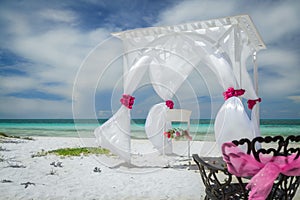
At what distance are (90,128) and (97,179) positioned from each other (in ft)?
3.41

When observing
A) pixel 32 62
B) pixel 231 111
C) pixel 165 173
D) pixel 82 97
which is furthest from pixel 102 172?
pixel 32 62

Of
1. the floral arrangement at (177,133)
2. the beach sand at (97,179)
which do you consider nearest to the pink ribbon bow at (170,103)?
the floral arrangement at (177,133)

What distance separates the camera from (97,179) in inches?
178

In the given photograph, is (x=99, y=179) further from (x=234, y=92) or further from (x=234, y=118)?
(x=234, y=92)

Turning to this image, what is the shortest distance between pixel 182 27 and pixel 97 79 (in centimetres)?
181

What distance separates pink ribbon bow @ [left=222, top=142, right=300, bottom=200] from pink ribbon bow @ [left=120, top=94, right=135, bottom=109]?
3.86 m

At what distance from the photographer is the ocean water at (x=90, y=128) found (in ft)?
18.4

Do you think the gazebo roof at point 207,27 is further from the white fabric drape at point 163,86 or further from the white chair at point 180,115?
the white chair at point 180,115

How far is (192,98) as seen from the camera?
555cm

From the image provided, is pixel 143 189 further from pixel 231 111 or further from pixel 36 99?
pixel 36 99

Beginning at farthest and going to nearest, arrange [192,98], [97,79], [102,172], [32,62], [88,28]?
[32,62] → [88,28] → [192,98] → [102,172] → [97,79]

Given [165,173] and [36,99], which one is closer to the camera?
[165,173]

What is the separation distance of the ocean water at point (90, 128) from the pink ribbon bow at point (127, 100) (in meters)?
0.56

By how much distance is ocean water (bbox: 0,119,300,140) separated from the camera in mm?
5603
